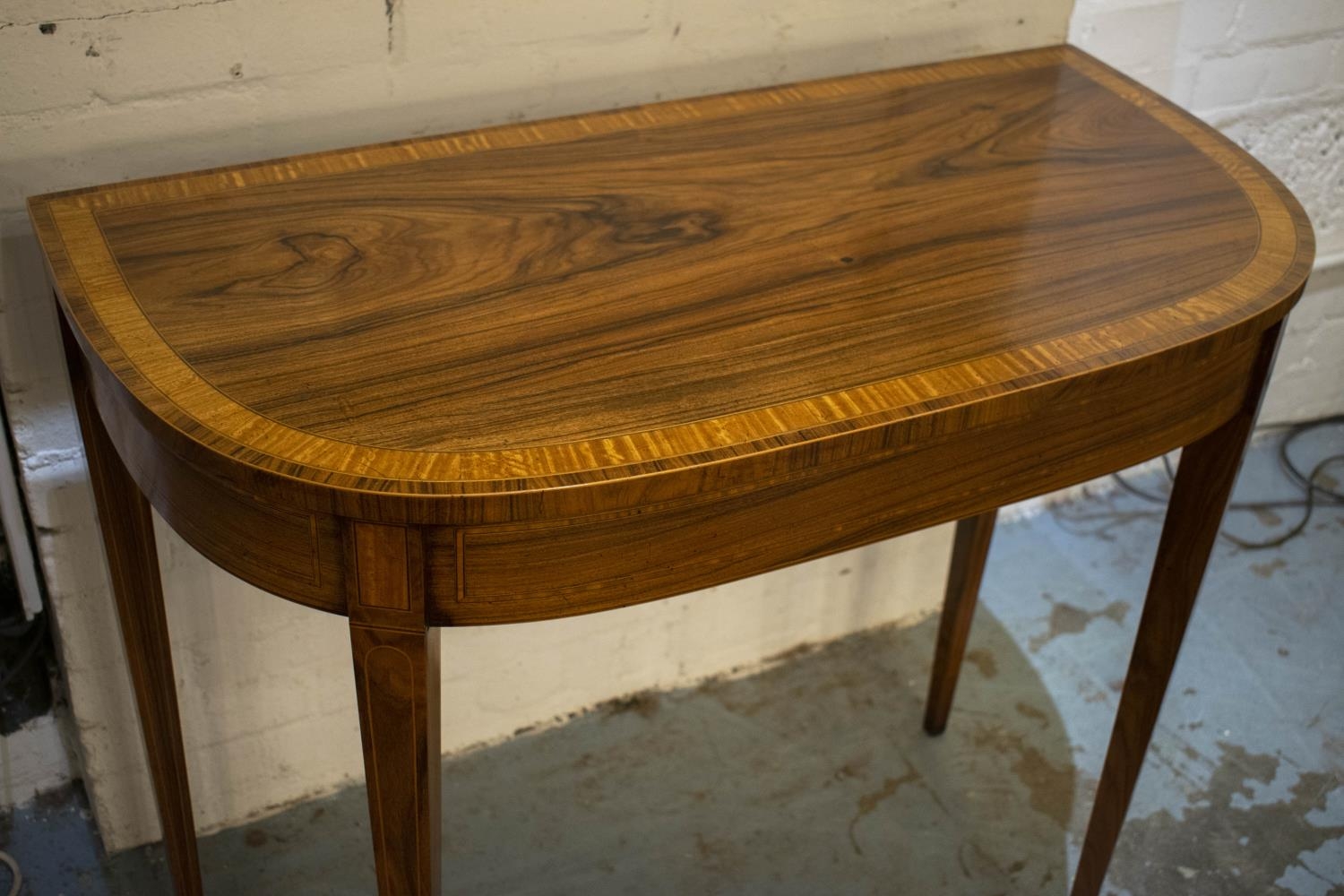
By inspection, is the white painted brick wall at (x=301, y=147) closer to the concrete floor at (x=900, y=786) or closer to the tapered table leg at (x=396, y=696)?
the concrete floor at (x=900, y=786)

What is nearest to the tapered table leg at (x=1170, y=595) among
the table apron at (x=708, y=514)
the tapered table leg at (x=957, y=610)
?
the table apron at (x=708, y=514)

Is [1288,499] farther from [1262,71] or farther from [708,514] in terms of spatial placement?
[708,514]

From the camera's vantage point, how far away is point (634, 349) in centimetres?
87

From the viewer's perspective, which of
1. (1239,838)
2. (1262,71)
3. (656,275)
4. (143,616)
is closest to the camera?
(656,275)

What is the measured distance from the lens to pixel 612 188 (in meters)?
1.05

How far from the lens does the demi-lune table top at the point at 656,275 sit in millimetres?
804

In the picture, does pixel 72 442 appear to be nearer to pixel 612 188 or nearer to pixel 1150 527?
pixel 612 188

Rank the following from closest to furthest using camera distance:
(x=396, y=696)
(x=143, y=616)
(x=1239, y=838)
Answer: (x=396, y=696) → (x=143, y=616) → (x=1239, y=838)

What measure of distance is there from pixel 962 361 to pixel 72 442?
30.3 inches

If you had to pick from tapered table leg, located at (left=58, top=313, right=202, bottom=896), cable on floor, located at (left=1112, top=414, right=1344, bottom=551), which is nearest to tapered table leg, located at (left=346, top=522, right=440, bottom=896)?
tapered table leg, located at (left=58, top=313, right=202, bottom=896)

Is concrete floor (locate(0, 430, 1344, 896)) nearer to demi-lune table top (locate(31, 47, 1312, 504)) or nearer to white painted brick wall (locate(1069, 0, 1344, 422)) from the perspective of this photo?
white painted brick wall (locate(1069, 0, 1344, 422))

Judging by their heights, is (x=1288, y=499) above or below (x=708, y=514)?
below

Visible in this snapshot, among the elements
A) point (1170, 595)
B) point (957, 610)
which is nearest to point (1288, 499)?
point (957, 610)

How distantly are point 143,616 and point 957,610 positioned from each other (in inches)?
32.4
